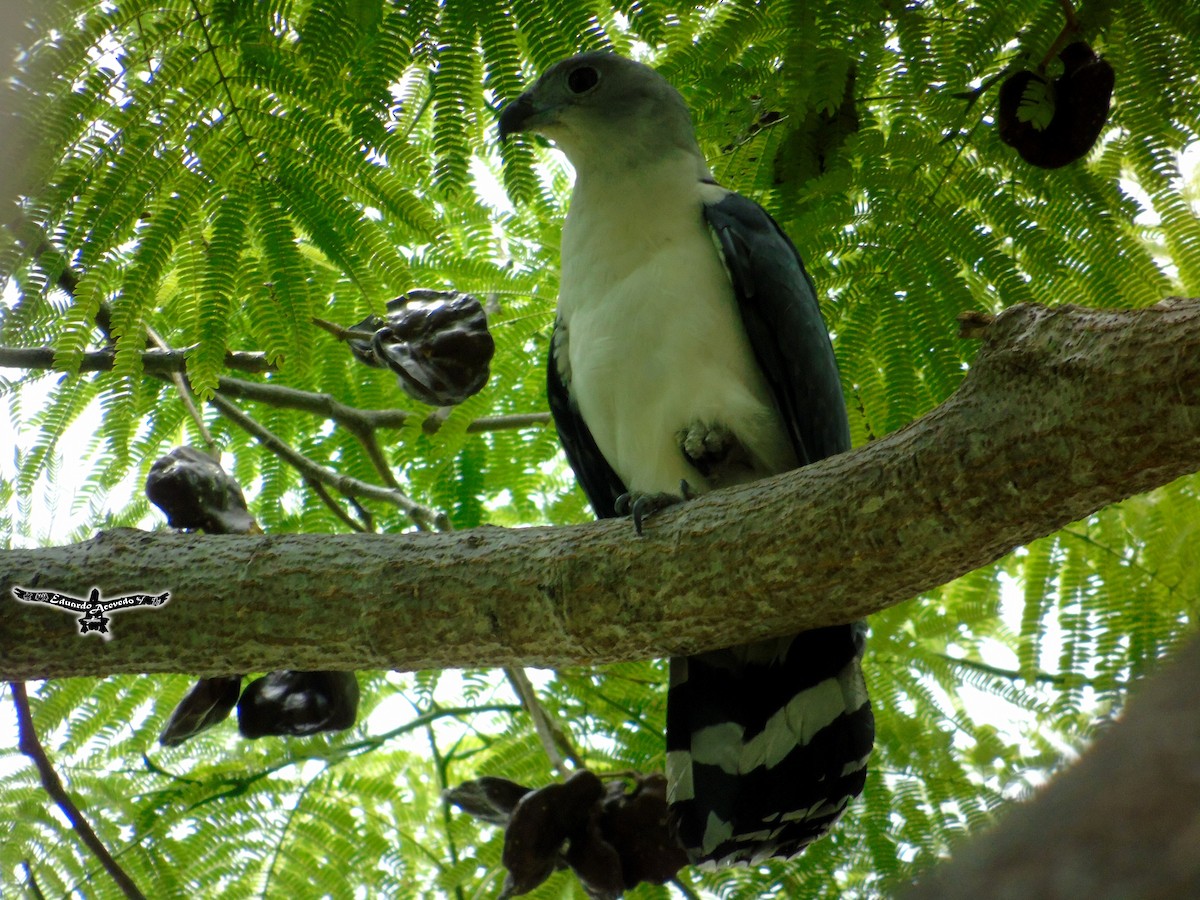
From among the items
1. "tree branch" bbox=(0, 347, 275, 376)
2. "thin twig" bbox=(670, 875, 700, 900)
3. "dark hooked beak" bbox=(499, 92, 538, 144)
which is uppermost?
"dark hooked beak" bbox=(499, 92, 538, 144)

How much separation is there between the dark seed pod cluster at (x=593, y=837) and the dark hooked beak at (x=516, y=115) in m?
1.92

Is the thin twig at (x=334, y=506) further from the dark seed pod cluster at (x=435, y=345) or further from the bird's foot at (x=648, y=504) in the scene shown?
the bird's foot at (x=648, y=504)

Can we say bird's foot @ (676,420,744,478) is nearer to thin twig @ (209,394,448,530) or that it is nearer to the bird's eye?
thin twig @ (209,394,448,530)

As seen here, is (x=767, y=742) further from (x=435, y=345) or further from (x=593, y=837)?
(x=435, y=345)

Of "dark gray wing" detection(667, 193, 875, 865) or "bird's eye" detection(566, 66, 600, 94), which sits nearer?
"dark gray wing" detection(667, 193, 875, 865)

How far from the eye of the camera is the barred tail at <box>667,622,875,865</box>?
3053mm

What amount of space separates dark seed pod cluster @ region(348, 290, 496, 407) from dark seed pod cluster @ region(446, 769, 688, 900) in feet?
3.98

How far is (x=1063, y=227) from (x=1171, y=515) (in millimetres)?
1085

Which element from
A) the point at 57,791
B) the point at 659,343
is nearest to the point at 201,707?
the point at 57,791

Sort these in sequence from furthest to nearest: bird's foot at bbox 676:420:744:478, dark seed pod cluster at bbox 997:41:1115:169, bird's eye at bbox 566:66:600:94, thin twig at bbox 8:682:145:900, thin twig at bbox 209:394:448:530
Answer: thin twig at bbox 209:394:448:530 → bird's eye at bbox 566:66:600:94 → bird's foot at bbox 676:420:744:478 → dark seed pod cluster at bbox 997:41:1115:169 → thin twig at bbox 8:682:145:900

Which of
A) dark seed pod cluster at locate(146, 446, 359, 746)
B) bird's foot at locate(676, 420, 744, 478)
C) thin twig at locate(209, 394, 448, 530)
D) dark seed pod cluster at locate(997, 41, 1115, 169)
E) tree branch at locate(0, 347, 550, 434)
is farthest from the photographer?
thin twig at locate(209, 394, 448, 530)

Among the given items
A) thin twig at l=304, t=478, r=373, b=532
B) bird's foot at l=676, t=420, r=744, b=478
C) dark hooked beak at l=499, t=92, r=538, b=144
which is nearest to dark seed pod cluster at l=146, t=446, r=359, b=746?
thin twig at l=304, t=478, r=373, b=532

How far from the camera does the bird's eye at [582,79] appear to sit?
3.62 meters

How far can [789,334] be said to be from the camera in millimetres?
3373
